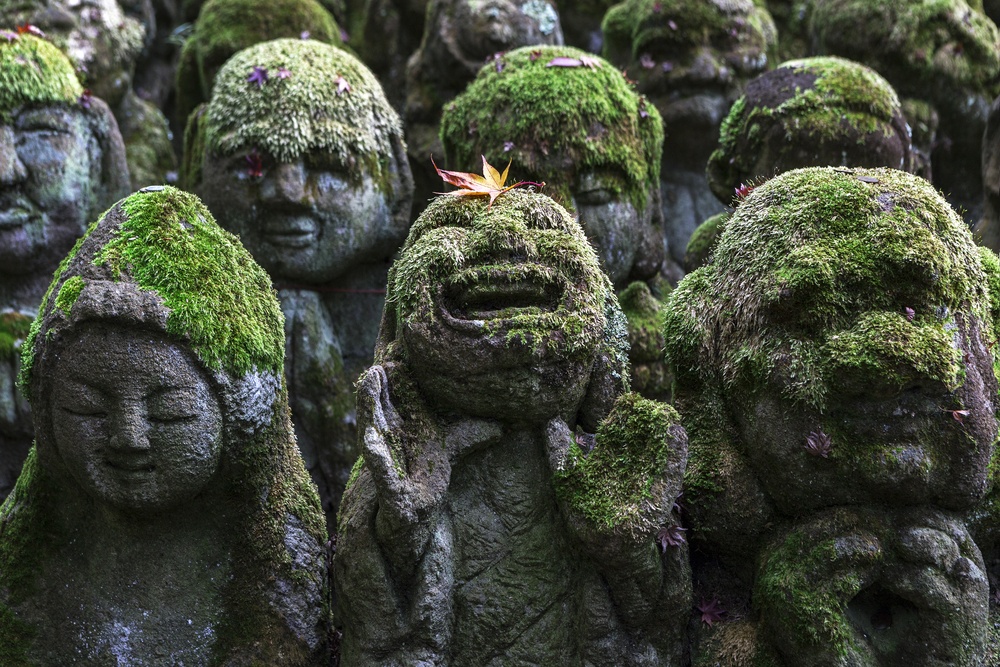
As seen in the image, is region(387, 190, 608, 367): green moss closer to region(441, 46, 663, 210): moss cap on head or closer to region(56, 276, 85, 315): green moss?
region(56, 276, 85, 315): green moss

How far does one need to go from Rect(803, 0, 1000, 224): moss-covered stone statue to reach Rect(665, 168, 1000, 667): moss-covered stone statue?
3.39 meters

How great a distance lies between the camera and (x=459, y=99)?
19.4 ft

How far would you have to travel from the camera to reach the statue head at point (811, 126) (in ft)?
18.3

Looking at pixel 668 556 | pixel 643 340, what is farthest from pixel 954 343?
pixel 643 340

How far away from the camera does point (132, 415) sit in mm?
3785

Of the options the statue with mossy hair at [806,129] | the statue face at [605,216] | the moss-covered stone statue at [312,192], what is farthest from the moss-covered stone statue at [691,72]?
the moss-covered stone statue at [312,192]

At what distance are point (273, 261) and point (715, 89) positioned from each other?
319 centimetres

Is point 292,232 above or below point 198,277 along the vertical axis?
below

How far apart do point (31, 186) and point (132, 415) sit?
8.27 ft

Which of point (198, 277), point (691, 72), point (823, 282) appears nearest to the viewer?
point (823, 282)

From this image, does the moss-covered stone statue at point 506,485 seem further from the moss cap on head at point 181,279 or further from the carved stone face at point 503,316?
the moss cap on head at point 181,279

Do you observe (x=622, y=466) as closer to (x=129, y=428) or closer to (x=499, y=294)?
(x=499, y=294)

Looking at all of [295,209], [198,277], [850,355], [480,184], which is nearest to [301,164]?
[295,209]

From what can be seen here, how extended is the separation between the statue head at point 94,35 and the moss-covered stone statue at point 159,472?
378 centimetres
